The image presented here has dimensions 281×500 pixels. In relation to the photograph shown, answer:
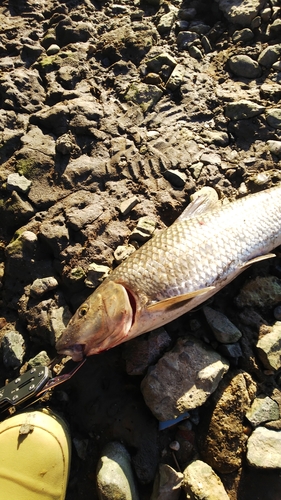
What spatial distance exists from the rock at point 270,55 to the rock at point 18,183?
12.1 ft

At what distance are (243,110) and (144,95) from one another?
133cm

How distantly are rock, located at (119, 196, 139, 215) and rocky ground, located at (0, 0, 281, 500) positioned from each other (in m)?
0.02

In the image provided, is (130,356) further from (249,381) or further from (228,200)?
(228,200)

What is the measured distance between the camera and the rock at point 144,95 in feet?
15.5

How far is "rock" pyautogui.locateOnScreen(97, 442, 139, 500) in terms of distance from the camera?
2.94 m

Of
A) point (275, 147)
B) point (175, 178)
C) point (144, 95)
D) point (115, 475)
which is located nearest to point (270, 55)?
point (275, 147)

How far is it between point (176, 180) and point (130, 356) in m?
2.11

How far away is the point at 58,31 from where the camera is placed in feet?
16.9

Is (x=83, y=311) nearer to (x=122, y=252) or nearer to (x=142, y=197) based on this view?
(x=122, y=252)

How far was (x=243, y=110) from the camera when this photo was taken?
4.67m

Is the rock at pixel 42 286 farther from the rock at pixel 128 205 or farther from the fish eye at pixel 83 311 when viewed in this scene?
the rock at pixel 128 205

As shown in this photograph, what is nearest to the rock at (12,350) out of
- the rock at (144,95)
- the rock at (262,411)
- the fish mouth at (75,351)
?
the fish mouth at (75,351)

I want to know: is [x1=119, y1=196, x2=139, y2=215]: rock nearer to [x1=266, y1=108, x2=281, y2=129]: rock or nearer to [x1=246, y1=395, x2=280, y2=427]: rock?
[x1=266, y1=108, x2=281, y2=129]: rock

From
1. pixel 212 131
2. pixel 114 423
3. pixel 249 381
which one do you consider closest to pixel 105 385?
pixel 114 423
